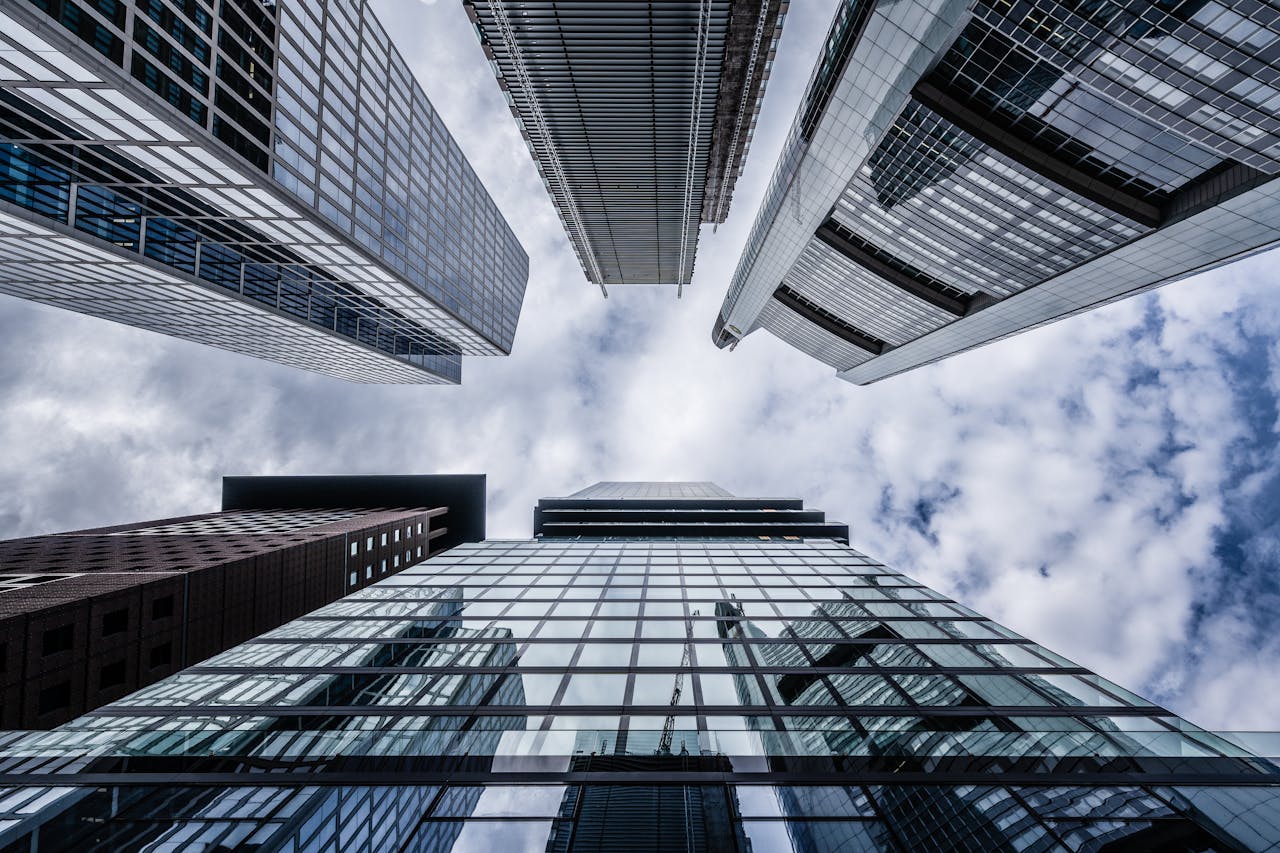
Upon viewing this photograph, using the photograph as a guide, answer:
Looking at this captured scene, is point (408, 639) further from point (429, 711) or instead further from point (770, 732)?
point (770, 732)

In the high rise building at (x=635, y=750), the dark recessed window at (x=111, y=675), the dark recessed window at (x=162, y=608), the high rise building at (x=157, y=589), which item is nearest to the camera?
the high rise building at (x=635, y=750)

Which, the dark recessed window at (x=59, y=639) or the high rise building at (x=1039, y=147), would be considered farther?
the high rise building at (x=1039, y=147)

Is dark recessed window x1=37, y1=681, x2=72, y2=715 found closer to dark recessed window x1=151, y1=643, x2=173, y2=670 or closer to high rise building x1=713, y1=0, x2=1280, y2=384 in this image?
dark recessed window x1=151, y1=643, x2=173, y2=670

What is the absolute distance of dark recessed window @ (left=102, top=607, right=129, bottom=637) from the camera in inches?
1160

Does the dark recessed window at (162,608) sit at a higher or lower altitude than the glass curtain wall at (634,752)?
lower

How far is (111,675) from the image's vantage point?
30.0 metres

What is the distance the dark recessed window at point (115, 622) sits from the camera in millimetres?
29472

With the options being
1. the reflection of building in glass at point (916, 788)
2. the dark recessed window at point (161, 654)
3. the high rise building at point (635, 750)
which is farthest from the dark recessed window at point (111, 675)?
the reflection of building in glass at point (916, 788)

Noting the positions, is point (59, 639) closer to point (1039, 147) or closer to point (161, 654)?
point (161, 654)

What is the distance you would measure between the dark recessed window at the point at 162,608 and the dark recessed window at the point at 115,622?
5.34ft

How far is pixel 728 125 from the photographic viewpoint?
2928 inches

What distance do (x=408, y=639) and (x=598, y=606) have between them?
6.63 m

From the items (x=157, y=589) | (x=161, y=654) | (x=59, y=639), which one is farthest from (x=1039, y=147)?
(x=59, y=639)

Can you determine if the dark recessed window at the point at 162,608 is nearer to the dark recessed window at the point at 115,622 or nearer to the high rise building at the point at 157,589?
the high rise building at the point at 157,589
